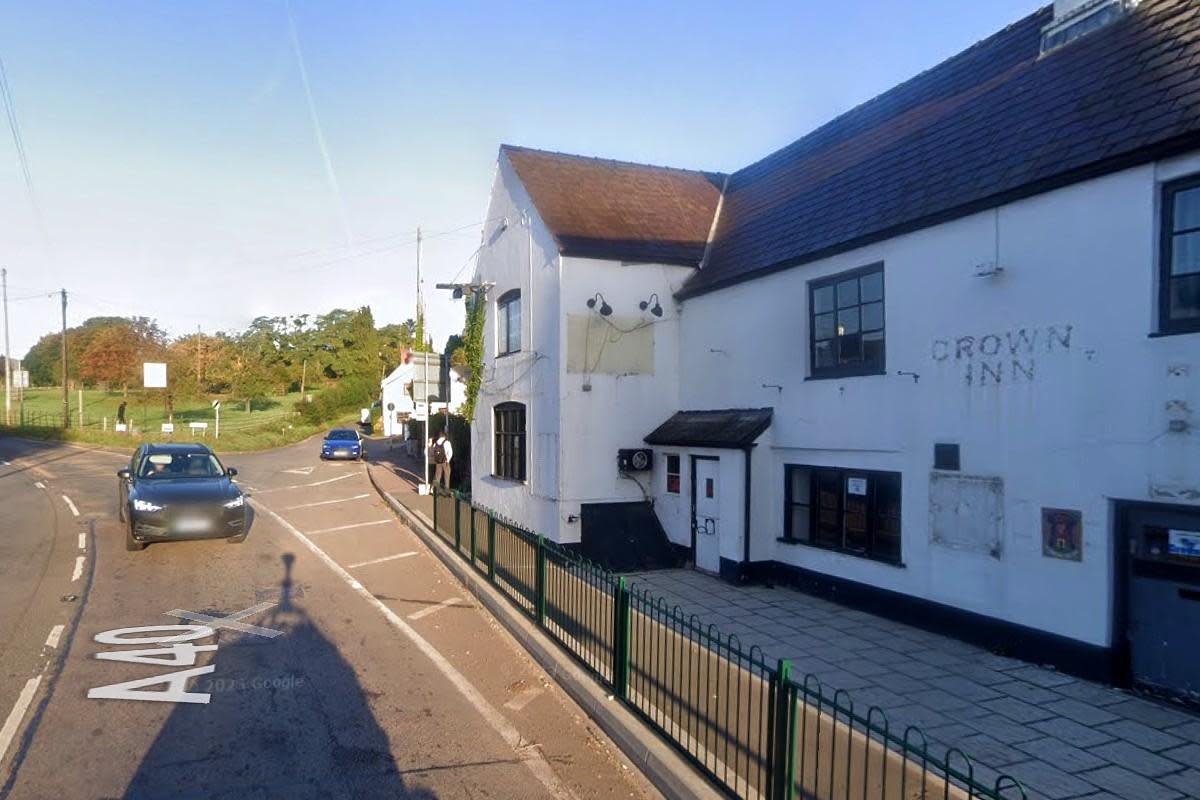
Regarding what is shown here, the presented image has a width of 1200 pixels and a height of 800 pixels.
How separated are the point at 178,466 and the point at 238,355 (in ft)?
158

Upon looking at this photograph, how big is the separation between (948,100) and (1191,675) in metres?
7.93

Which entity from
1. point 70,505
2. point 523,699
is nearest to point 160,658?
point 523,699

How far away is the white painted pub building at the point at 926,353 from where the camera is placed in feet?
23.0

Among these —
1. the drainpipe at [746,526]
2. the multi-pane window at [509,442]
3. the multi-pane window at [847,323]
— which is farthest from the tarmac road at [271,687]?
the multi-pane window at [847,323]

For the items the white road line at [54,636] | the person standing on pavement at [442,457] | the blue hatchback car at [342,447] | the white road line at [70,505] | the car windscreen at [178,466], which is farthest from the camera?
the blue hatchback car at [342,447]

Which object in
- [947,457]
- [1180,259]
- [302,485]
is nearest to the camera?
[1180,259]

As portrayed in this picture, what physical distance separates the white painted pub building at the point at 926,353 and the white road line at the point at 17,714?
8.12 m

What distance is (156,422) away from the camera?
174 ft

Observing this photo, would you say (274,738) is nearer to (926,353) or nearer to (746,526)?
(746,526)

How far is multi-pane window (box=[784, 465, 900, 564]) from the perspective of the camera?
32.4 feet

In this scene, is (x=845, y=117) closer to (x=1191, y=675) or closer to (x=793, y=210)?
(x=793, y=210)

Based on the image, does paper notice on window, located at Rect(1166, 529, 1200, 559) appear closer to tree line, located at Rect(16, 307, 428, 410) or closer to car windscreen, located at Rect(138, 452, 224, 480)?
car windscreen, located at Rect(138, 452, 224, 480)

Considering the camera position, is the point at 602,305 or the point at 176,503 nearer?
the point at 176,503

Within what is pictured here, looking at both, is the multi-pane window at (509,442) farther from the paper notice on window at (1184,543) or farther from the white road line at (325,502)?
the paper notice on window at (1184,543)
